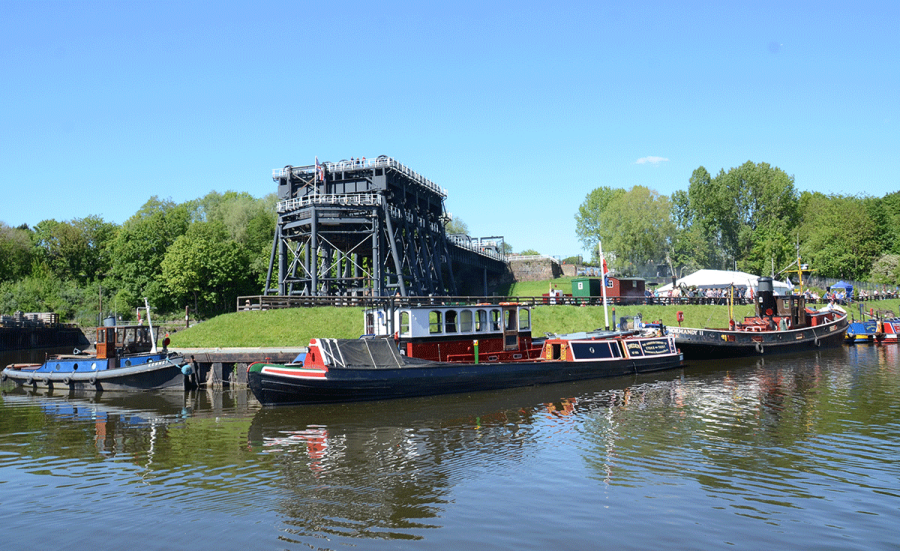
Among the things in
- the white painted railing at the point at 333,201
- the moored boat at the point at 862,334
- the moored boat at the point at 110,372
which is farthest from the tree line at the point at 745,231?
the moored boat at the point at 110,372

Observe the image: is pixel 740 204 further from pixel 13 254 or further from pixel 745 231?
pixel 13 254

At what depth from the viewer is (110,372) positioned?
2881 cm

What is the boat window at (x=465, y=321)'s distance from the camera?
27.4 meters

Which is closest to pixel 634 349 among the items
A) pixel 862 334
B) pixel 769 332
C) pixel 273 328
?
pixel 769 332

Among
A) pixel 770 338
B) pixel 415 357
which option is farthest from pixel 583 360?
pixel 770 338

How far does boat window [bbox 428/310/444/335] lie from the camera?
26.7 m

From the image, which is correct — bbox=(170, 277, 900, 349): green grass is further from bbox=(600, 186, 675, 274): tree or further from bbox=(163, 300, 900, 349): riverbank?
bbox=(600, 186, 675, 274): tree

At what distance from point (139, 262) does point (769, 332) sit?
2735 inches

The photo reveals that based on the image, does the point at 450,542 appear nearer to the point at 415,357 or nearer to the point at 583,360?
the point at 415,357

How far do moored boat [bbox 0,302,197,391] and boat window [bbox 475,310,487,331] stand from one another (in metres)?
13.7

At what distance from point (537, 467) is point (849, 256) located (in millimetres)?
86028

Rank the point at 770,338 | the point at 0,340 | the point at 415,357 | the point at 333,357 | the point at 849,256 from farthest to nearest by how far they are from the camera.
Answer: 1. the point at 849,256
2. the point at 0,340
3. the point at 770,338
4. the point at 415,357
5. the point at 333,357

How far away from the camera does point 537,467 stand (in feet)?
46.9

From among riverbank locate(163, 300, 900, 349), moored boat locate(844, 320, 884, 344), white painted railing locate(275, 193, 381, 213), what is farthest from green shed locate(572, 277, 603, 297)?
white painted railing locate(275, 193, 381, 213)
